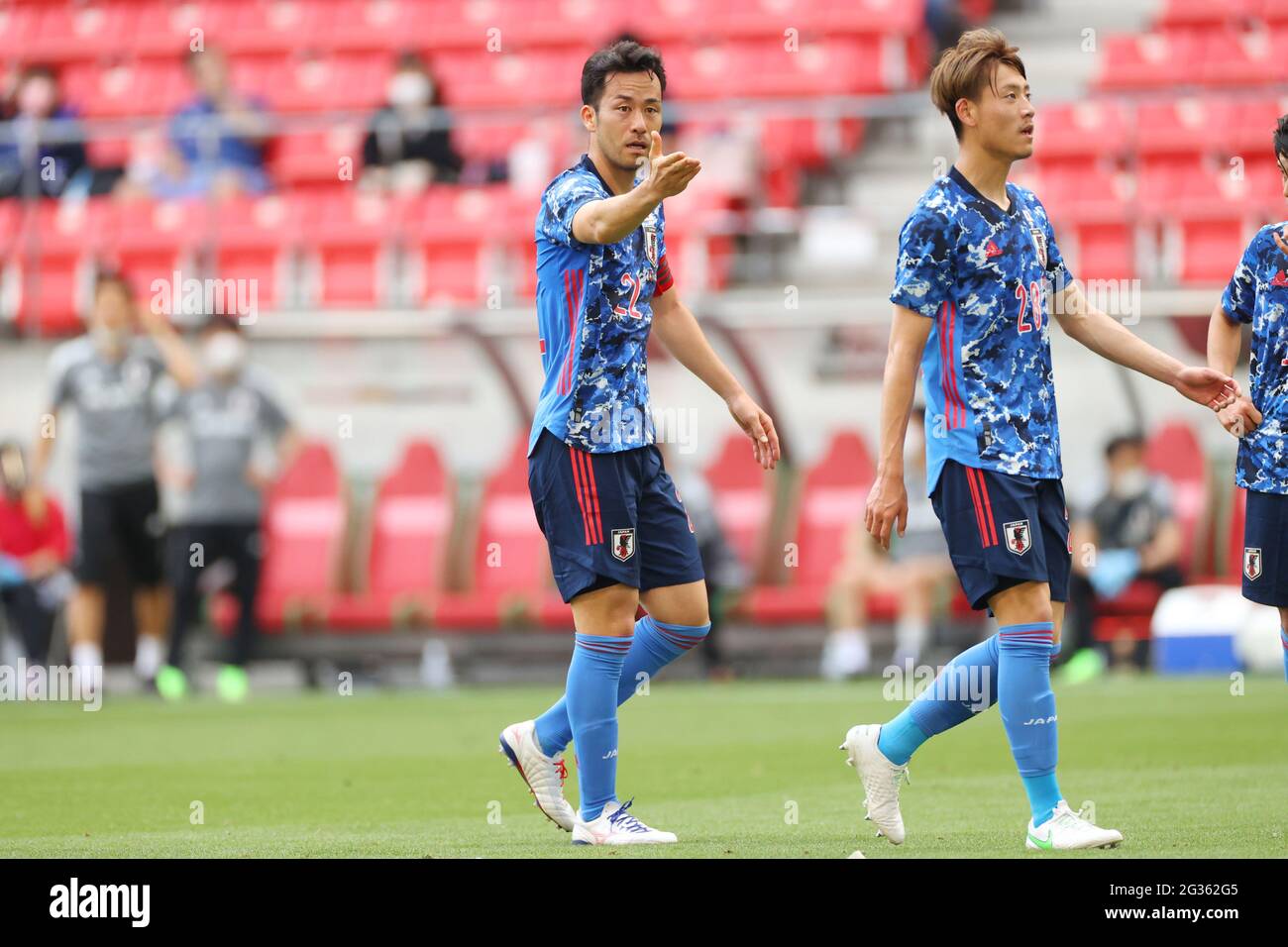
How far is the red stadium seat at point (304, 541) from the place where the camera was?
16.5m

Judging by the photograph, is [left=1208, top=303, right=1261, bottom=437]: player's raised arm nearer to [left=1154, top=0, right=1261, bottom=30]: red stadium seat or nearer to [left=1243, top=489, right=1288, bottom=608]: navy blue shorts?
[left=1243, top=489, right=1288, bottom=608]: navy blue shorts

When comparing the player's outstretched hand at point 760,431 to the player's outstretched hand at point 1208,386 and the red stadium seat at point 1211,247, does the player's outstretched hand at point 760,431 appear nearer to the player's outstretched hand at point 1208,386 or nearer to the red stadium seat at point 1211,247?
the player's outstretched hand at point 1208,386

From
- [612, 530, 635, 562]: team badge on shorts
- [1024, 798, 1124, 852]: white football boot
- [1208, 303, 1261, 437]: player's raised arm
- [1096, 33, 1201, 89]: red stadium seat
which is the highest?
[1096, 33, 1201, 89]: red stadium seat

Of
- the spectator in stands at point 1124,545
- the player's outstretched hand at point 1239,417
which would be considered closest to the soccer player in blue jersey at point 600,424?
the player's outstretched hand at point 1239,417

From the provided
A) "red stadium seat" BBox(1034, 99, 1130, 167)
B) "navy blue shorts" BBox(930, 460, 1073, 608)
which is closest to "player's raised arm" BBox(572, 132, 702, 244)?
"navy blue shorts" BBox(930, 460, 1073, 608)

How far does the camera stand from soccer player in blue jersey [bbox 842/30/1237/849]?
5.79 meters

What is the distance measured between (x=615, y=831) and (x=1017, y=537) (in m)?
1.51

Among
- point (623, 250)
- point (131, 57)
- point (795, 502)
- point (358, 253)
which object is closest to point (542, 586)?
point (795, 502)

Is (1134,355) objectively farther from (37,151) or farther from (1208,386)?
(37,151)

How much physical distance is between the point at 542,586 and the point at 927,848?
1055 centimetres

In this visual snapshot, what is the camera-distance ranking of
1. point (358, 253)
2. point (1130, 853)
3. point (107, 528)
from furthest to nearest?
point (358, 253) < point (107, 528) < point (1130, 853)

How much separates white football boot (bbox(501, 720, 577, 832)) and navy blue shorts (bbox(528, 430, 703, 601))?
61cm
